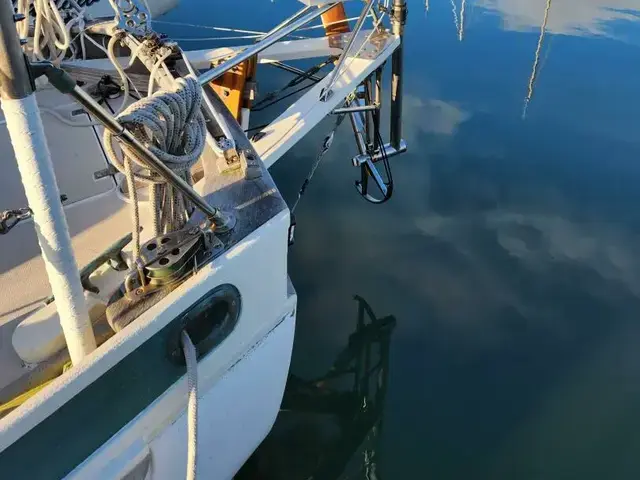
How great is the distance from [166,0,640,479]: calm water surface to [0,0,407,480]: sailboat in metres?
1.24

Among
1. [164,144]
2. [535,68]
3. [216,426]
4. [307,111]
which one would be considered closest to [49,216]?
Result: [164,144]

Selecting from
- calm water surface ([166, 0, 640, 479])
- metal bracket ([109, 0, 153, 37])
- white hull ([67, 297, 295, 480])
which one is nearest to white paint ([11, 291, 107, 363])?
white hull ([67, 297, 295, 480])

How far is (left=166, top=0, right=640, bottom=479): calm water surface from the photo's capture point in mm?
3963

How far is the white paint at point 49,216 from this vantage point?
162cm

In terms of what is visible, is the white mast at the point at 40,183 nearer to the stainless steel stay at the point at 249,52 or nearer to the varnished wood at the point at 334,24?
the stainless steel stay at the point at 249,52

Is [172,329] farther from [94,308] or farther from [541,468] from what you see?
[541,468]

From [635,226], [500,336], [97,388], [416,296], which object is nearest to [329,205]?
[416,296]

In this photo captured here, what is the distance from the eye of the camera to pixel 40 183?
172 cm

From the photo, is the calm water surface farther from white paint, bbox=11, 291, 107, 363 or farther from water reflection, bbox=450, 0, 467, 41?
white paint, bbox=11, 291, 107, 363

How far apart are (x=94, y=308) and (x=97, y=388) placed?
1.68ft

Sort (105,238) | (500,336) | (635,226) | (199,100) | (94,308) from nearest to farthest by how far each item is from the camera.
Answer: (199,100) < (94,308) < (105,238) < (500,336) < (635,226)

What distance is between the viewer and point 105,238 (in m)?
3.28

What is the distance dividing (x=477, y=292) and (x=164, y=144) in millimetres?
3628

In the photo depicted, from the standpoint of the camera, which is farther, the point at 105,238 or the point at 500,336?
the point at 500,336
